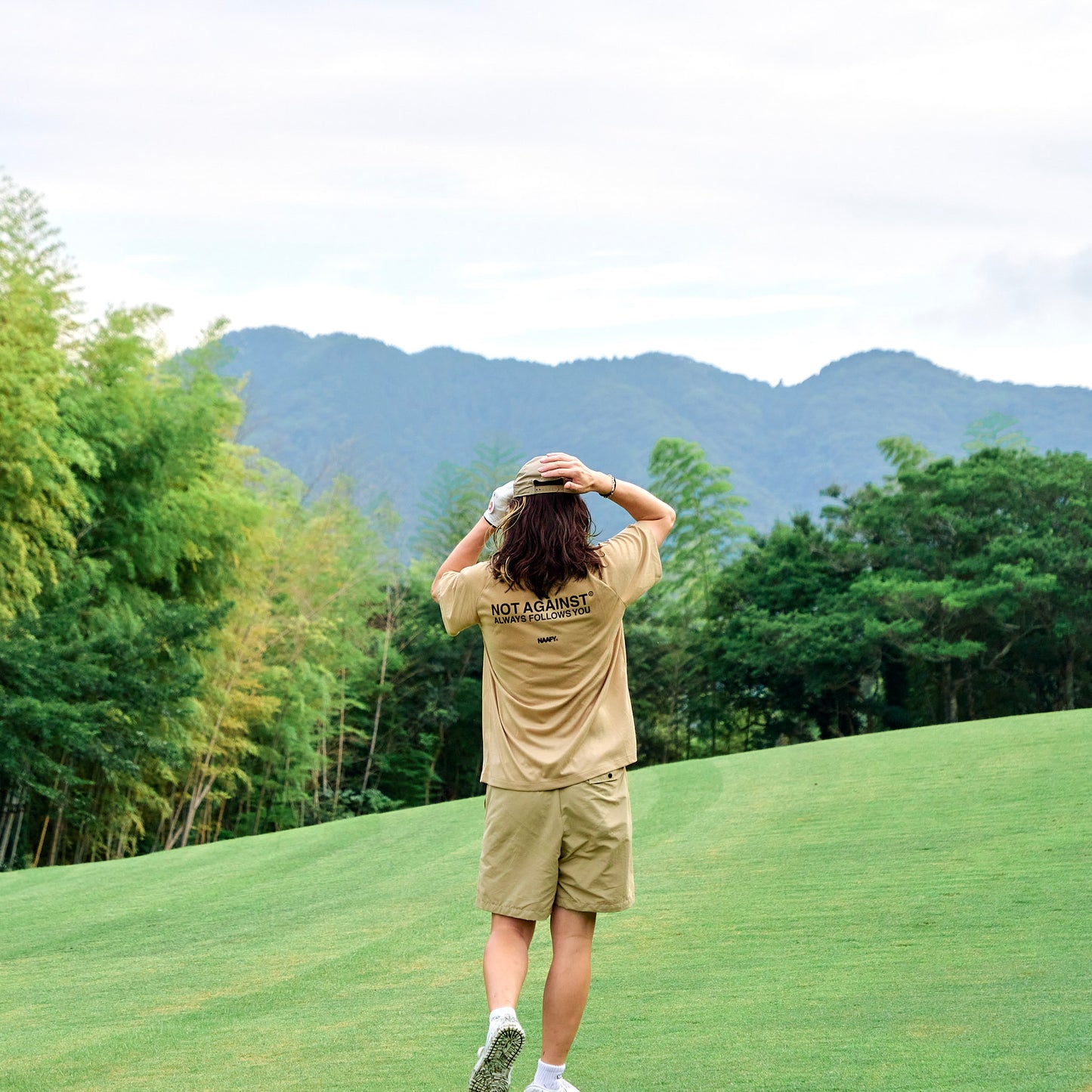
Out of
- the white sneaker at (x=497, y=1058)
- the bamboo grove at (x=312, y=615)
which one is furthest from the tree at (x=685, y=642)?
the white sneaker at (x=497, y=1058)

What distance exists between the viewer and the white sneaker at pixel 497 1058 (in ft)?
7.95

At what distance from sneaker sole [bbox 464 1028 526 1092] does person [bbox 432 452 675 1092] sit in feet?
0.74

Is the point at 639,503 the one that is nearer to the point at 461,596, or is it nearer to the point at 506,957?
the point at 461,596

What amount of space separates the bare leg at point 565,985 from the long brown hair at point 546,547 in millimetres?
745

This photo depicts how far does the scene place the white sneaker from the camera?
7.95ft

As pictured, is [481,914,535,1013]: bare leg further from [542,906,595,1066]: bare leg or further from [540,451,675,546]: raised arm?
[540,451,675,546]: raised arm

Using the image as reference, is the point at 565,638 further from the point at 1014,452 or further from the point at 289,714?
the point at 1014,452

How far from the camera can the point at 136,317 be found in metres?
15.1

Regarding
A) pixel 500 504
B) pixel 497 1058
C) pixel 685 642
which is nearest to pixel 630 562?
pixel 500 504

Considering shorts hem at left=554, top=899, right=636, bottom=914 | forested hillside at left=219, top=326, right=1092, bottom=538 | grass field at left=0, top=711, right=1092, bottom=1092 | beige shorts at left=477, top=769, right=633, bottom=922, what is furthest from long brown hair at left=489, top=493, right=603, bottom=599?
forested hillside at left=219, top=326, right=1092, bottom=538

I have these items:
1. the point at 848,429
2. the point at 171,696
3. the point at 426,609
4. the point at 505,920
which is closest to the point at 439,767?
the point at 426,609

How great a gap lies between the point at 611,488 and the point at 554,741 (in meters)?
0.62

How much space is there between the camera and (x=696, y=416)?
180375 millimetres

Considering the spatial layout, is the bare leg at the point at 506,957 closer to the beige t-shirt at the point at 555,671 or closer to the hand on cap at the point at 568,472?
the beige t-shirt at the point at 555,671
